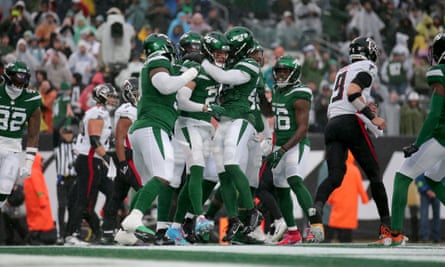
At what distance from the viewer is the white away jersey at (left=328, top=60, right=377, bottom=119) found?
475 inches

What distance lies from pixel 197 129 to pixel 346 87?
5.43 ft

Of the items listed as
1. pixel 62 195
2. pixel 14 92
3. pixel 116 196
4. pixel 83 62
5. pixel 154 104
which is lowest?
pixel 116 196

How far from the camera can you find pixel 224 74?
11812 mm

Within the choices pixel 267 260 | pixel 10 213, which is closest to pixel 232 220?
pixel 267 260

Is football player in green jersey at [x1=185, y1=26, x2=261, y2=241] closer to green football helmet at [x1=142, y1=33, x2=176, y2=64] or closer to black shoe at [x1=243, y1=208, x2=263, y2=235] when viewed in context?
black shoe at [x1=243, y1=208, x2=263, y2=235]

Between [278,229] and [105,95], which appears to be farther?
[105,95]

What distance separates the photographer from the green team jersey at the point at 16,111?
42.2 feet

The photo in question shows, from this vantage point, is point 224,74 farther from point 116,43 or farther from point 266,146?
point 116,43

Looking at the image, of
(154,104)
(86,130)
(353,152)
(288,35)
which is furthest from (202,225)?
(288,35)

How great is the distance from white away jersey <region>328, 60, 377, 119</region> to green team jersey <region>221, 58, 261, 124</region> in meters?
0.88

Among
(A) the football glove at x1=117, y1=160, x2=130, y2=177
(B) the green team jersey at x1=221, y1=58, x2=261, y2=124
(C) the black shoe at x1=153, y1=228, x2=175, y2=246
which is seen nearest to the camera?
(C) the black shoe at x1=153, y1=228, x2=175, y2=246

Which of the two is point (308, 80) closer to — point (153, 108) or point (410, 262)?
point (153, 108)

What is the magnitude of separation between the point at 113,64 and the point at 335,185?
10390 mm

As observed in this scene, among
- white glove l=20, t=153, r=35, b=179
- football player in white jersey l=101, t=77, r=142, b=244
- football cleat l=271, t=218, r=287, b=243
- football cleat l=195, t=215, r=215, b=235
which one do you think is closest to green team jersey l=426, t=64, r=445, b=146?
football cleat l=195, t=215, r=215, b=235
